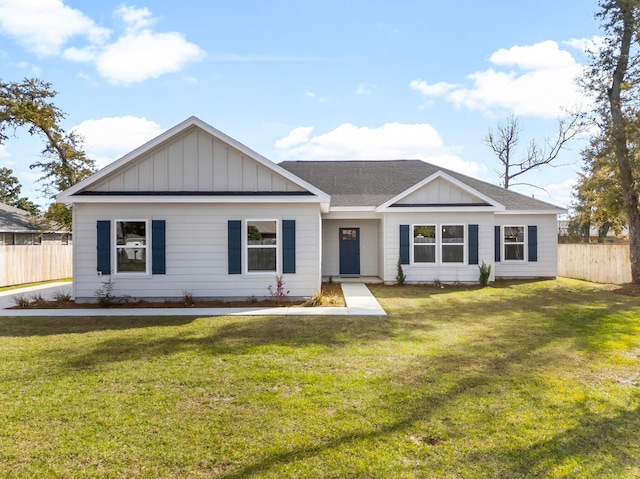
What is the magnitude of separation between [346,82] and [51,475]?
607 inches

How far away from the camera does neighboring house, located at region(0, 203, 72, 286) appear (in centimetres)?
1609

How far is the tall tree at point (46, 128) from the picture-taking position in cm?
2166

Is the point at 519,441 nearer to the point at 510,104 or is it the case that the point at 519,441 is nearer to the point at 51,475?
the point at 51,475

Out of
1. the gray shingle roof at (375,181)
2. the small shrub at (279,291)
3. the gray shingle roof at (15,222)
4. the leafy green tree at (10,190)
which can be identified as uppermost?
the leafy green tree at (10,190)

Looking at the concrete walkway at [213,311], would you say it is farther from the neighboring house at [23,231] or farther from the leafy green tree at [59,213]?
the neighboring house at [23,231]

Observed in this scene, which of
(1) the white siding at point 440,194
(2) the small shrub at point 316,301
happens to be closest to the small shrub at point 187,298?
(2) the small shrub at point 316,301

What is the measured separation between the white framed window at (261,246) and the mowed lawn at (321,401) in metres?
3.35

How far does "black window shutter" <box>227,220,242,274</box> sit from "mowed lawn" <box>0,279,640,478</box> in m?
3.16

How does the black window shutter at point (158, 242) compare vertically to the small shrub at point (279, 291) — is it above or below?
above

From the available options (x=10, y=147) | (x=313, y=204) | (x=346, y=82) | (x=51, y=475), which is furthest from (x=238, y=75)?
(x=10, y=147)

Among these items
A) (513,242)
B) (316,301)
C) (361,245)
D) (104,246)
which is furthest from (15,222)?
(513,242)

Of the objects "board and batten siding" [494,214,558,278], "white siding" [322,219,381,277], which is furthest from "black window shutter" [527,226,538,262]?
"white siding" [322,219,381,277]

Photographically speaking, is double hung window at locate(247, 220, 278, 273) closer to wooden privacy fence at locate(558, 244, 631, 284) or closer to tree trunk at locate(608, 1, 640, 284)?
tree trunk at locate(608, 1, 640, 284)

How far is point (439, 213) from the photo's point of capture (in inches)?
568
